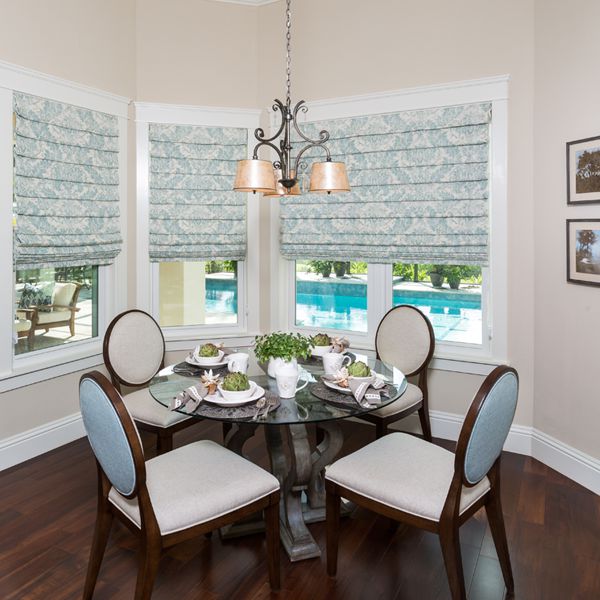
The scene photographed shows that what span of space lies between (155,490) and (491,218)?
271cm

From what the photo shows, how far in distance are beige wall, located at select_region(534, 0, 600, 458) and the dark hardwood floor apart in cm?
51

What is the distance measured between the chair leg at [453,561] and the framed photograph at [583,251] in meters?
1.80

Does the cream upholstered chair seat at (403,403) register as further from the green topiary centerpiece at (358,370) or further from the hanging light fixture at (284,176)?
the hanging light fixture at (284,176)

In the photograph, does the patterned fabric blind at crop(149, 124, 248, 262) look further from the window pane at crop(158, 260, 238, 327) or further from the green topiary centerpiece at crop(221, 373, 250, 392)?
the green topiary centerpiece at crop(221, 373, 250, 392)

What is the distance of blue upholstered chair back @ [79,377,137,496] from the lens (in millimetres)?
1695

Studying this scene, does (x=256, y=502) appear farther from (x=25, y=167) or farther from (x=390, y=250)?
(x=25, y=167)

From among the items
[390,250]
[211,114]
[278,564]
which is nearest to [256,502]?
[278,564]

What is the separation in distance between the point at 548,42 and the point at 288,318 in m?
2.66

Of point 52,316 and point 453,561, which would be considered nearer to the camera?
point 453,561

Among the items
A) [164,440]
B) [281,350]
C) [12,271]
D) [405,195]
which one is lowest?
[164,440]

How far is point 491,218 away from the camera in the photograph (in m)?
3.42

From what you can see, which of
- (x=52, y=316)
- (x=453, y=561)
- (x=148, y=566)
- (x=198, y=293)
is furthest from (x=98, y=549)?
(x=198, y=293)

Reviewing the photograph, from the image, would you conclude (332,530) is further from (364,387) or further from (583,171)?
(583,171)

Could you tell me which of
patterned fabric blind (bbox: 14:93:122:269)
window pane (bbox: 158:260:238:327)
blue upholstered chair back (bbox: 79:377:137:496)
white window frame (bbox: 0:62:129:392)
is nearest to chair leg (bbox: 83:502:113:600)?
blue upholstered chair back (bbox: 79:377:137:496)
